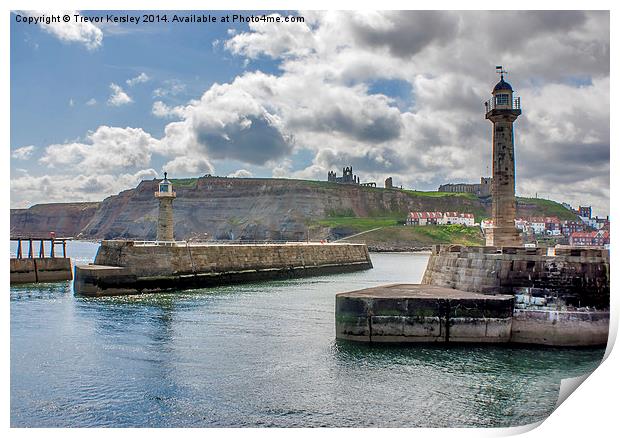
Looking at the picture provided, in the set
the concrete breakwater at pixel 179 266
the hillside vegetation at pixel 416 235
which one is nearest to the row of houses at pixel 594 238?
the concrete breakwater at pixel 179 266

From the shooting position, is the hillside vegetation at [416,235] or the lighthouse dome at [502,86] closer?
the lighthouse dome at [502,86]

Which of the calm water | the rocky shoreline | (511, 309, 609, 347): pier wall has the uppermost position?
(511, 309, 609, 347): pier wall

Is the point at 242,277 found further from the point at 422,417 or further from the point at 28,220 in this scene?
the point at 28,220

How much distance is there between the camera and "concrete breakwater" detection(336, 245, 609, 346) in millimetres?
16094

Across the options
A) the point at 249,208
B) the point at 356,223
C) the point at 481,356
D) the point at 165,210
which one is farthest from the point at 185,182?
the point at 481,356

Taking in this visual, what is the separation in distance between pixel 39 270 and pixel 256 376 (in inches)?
997

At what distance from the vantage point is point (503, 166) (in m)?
21.6

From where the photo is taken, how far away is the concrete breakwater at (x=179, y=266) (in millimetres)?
29000

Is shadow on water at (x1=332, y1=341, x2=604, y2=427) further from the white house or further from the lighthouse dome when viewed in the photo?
the white house

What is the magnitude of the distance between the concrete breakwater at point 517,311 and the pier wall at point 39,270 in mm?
23732

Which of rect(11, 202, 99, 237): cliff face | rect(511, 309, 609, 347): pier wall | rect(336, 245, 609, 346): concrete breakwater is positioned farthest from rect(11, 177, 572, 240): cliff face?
rect(511, 309, 609, 347): pier wall

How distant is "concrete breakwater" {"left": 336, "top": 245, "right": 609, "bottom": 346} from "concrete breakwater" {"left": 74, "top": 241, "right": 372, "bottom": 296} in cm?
1609

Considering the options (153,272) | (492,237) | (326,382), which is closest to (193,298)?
(153,272)

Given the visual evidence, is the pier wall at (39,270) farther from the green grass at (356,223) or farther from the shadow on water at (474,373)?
the green grass at (356,223)
